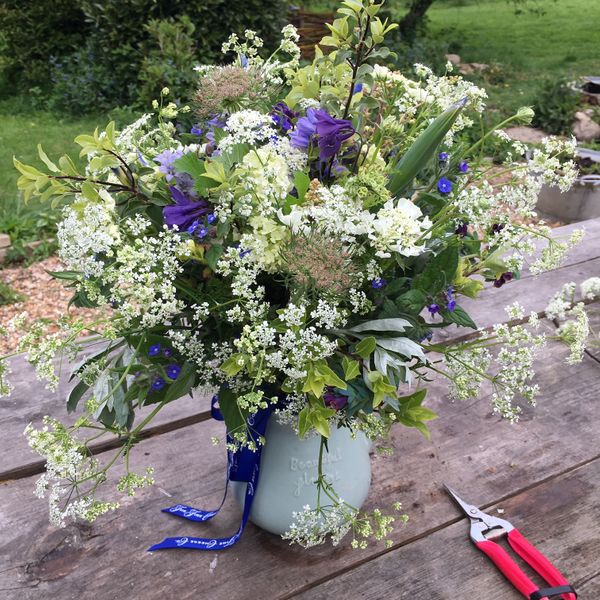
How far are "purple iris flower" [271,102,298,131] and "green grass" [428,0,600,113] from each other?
5574mm

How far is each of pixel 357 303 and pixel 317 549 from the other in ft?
1.74

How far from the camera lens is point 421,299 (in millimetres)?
926

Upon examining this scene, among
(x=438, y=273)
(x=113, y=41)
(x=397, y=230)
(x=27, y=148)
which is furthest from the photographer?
(x=113, y=41)

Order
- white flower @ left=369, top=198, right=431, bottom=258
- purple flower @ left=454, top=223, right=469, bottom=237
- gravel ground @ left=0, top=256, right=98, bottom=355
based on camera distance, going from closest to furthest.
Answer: white flower @ left=369, top=198, right=431, bottom=258 < purple flower @ left=454, top=223, right=469, bottom=237 < gravel ground @ left=0, top=256, right=98, bottom=355

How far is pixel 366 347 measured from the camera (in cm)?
90

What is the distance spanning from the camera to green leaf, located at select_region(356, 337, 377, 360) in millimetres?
897

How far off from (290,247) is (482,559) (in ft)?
2.31

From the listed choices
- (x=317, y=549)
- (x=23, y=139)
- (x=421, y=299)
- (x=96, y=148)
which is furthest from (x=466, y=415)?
(x=23, y=139)

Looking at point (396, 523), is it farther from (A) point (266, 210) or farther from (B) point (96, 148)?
(B) point (96, 148)

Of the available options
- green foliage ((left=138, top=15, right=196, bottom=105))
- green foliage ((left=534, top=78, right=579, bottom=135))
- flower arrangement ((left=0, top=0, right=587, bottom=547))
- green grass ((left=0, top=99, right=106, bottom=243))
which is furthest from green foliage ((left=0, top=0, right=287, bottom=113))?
flower arrangement ((left=0, top=0, right=587, bottom=547))

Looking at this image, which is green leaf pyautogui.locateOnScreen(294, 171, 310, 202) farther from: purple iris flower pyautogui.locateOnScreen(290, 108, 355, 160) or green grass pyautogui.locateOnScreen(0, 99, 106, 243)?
green grass pyautogui.locateOnScreen(0, 99, 106, 243)

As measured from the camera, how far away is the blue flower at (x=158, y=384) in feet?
3.17

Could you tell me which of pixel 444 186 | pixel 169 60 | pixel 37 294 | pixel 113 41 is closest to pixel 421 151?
pixel 444 186

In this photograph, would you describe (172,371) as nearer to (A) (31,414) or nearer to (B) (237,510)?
(B) (237,510)
